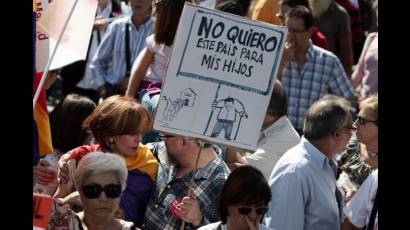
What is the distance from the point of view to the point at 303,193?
6.95 meters

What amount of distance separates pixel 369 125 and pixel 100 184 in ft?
6.78

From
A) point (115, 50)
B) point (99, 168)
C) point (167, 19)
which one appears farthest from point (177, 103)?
point (115, 50)

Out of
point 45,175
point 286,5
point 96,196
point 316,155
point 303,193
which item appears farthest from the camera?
point 286,5

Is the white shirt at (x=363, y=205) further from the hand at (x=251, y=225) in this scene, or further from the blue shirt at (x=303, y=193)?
the hand at (x=251, y=225)

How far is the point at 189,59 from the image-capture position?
6.39 metres

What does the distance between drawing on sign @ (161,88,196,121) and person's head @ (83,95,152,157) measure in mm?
456

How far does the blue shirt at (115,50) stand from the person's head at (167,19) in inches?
77.6

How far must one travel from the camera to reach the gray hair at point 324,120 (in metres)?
7.14

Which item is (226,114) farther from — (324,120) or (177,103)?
(324,120)
